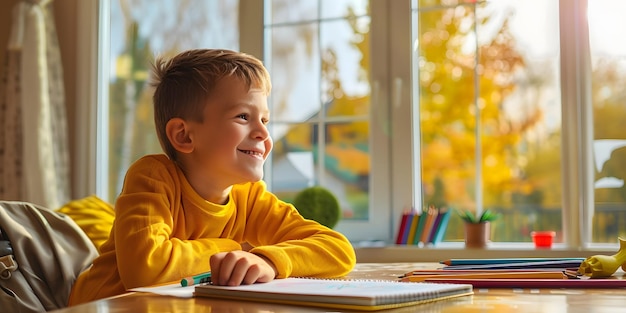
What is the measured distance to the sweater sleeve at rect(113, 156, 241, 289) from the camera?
119cm

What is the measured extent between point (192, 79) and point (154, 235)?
0.37 m

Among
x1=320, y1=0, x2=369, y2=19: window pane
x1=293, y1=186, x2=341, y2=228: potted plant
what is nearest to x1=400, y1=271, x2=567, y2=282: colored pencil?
x1=293, y1=186, x2=341, y2=228: potted plant

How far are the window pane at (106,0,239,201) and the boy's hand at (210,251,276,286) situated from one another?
7.98 ft

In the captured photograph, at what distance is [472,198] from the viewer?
23.7 ft

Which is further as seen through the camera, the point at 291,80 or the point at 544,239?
the point at 291,80

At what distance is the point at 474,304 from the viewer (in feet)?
2.80

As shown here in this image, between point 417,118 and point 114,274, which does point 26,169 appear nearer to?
point 417,118

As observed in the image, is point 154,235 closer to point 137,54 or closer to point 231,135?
point 231,135

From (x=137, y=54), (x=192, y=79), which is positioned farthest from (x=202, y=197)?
(x=137, y=54)

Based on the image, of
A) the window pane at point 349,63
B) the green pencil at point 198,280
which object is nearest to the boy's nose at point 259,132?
the green pencil at point 198,280

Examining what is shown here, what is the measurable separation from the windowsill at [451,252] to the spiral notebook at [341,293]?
1.60m

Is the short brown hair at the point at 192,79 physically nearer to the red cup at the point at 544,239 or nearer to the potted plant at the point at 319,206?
the potted plant at the point at 319,206

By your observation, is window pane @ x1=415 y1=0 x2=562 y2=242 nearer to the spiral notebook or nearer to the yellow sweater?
the yellow sweater

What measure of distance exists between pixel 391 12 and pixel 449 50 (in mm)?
4083
